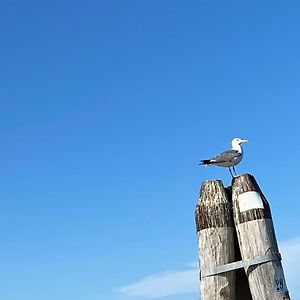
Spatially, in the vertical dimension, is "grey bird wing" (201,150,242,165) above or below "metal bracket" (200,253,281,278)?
above

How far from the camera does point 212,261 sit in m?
5.78

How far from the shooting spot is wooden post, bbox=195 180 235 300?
18.9 ft

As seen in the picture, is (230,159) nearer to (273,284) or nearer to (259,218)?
(259,218)

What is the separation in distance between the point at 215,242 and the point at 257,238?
1.53 ft

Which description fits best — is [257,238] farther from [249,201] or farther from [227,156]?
[227,156]

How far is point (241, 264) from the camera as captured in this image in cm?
566

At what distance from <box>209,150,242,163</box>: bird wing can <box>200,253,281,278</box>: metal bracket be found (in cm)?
164

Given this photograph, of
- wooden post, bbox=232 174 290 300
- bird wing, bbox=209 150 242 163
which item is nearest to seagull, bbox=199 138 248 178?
bird wing, bbox=209 150 242 163

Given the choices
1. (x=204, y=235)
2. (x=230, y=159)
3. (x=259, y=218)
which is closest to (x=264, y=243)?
(x=259, y=218)

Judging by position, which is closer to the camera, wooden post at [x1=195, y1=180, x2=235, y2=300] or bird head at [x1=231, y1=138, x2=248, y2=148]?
wooden post at [x1=195, y1=180, x2=235, y2=300]

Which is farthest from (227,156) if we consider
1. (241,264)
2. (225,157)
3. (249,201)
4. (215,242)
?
(241,264)

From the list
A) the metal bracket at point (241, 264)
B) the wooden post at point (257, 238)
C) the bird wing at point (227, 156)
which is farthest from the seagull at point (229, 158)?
the metal bracket at point (241, 264)

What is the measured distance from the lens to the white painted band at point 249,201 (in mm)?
5773

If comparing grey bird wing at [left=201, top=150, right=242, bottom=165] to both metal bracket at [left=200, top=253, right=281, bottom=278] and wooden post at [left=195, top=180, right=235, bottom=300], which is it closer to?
wooden post at [left=195, top=180, right=235, bottom=300]
